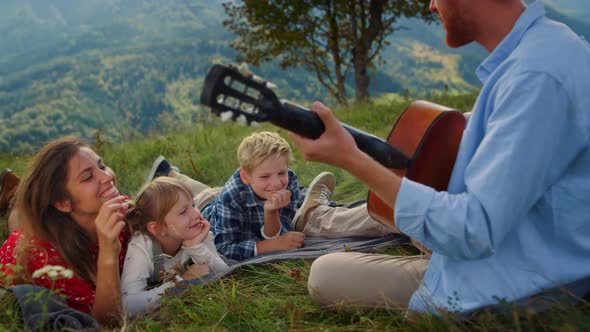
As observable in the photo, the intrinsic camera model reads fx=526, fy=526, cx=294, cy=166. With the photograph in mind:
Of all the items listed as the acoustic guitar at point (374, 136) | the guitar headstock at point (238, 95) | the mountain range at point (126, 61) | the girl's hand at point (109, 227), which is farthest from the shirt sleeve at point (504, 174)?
the mountain range at point (126, 61)

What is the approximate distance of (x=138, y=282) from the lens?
314 cm

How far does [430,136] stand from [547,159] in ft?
2.32

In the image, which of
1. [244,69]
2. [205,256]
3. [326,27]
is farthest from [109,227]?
[326,27]

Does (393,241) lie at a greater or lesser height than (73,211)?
lesser

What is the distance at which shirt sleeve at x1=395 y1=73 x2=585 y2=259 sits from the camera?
1658 mm

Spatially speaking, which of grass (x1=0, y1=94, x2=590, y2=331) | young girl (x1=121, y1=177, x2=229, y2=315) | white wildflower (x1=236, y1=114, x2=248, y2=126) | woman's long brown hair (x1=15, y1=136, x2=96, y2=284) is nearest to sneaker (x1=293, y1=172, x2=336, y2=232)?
grass (x1=0, y1=94, x2=590, y2=331)

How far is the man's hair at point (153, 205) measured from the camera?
337cm

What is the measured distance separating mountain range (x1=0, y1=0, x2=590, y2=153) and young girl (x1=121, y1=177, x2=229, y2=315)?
36.2 m

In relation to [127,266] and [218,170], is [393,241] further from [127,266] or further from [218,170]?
[218,170]

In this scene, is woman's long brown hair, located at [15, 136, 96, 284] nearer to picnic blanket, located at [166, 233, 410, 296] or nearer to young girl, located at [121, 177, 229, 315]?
young girl, located at [121, 177, 229, 315]

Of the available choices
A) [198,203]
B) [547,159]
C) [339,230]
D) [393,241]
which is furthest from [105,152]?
[547,159]

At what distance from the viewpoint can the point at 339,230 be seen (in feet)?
13.7

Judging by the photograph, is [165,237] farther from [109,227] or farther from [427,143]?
[427,143]

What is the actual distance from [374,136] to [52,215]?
210 centimetres
